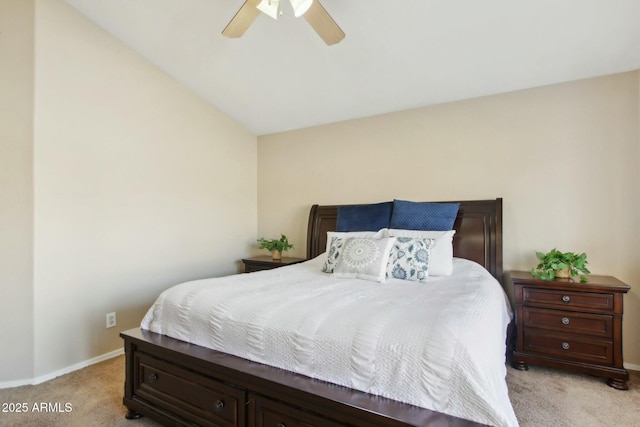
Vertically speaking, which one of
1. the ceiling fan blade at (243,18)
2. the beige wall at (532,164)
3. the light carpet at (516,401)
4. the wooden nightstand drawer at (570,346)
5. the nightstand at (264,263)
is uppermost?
the ceiling fan blade at (243,18)

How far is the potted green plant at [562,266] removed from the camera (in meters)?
2.46

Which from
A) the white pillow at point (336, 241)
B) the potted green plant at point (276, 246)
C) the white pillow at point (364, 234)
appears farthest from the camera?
the potted green plant at point (276, 246)

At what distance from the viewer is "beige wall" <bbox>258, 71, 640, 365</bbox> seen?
2594 mm

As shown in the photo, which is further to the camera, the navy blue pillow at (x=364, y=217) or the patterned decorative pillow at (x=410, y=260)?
the navy blue pillow at (x=364, y=217)

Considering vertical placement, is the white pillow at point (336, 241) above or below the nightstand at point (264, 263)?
above

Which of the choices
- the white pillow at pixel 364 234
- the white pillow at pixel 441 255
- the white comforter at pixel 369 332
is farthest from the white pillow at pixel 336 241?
the white comforter at pixel 369 332

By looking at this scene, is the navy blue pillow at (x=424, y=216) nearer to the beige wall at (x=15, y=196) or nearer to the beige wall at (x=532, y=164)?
the beige wall at (x=532, y=164)

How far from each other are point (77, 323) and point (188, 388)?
1564mm

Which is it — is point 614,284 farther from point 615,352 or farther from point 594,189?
point 594,189

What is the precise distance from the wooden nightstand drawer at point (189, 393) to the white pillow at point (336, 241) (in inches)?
50.9

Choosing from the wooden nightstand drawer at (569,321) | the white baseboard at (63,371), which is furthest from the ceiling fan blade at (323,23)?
the white baseboard at (63,371)

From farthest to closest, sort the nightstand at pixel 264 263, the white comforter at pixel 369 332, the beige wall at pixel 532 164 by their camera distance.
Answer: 1. the nightstand at pixel 264 263
2. the beige wall at pixel 532 164
3. the white comforter at pixel 369 332

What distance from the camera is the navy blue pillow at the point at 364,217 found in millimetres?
3204

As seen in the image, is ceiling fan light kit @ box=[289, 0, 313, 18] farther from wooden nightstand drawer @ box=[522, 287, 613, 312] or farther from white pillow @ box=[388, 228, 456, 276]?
wooden nightstand drawer @ box=[522, 287, 613, 312]
